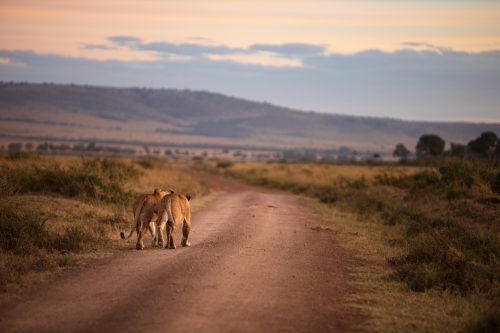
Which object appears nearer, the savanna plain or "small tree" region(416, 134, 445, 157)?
the savanna plain

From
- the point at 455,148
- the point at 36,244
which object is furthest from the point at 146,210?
the point at 455,148

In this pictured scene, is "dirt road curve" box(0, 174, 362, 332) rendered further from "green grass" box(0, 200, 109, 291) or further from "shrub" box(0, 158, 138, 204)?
"shrub" box(0, 158, 138, 204)

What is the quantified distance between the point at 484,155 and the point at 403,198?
3813cm

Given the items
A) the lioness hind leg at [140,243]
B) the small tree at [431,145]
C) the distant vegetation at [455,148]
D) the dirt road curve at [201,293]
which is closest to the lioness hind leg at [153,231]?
the lioness hind leg at [140,243]

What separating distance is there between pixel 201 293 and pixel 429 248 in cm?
572

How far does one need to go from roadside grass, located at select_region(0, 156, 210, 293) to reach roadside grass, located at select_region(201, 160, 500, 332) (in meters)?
5.00

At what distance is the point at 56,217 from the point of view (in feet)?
58.1

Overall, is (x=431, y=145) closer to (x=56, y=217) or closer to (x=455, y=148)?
(x=455, y=148)

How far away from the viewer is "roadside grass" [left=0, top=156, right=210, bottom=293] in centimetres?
1202

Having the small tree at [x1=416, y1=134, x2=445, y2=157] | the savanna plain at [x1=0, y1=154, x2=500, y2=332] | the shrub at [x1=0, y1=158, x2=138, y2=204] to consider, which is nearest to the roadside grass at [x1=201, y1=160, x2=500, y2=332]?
the savanna plain at [x1=0, y1=154, x2=500, y2=332]

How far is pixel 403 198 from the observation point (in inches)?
1192

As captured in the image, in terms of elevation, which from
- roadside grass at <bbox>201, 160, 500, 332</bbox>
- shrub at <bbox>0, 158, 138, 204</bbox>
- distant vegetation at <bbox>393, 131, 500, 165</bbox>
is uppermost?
distant vegetation at <bbox>393, 131, 500, 165</bbox>

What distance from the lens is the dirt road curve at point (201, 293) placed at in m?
8.46

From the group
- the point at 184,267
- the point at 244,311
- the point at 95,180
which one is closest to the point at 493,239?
the point at 184,267
